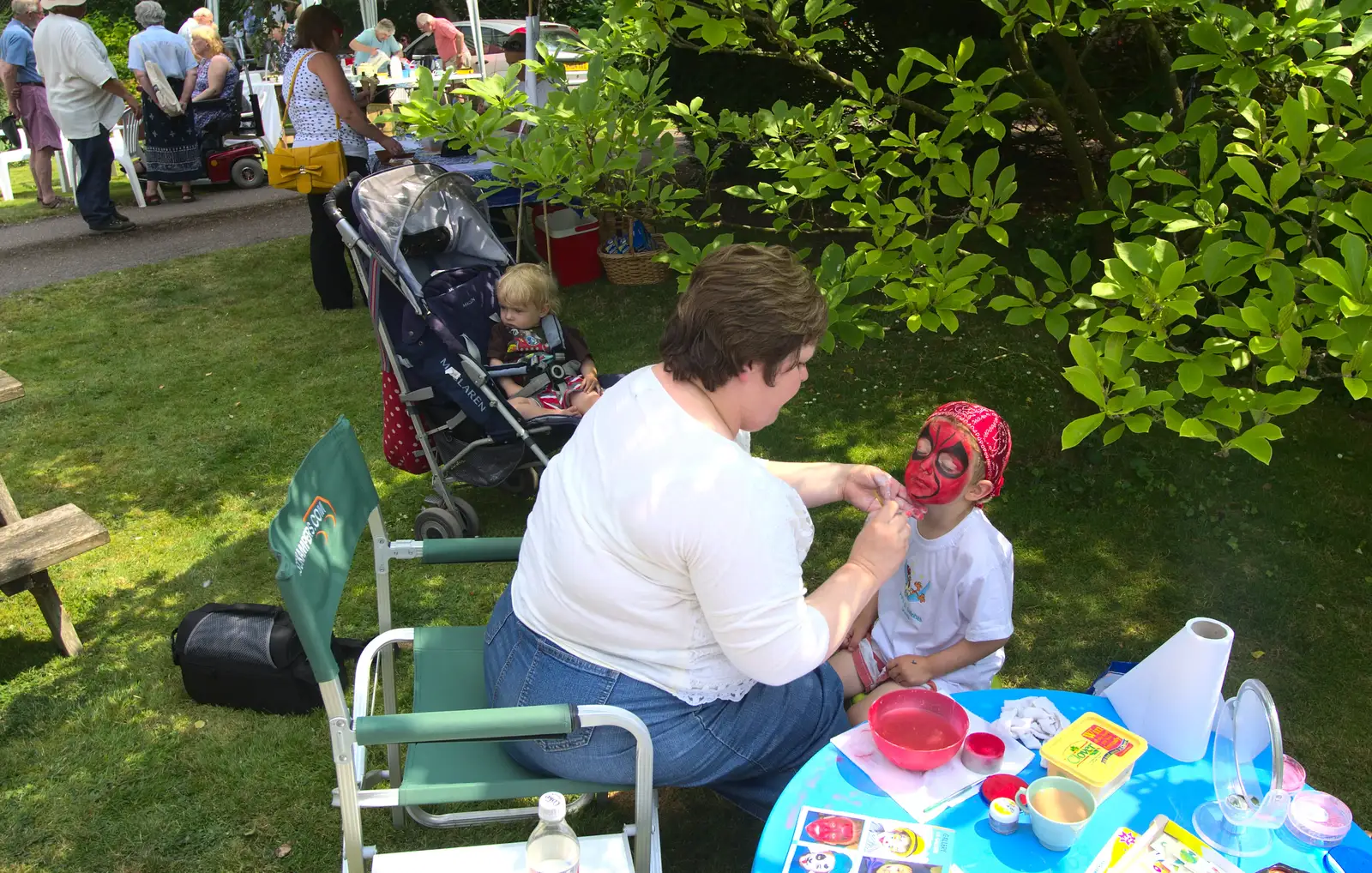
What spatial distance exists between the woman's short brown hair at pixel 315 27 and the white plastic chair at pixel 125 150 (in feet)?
16.6

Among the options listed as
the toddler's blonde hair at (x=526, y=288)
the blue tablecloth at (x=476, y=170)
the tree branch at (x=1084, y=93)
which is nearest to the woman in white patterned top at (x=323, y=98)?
the blue tablecloth at (x=476, y=170)

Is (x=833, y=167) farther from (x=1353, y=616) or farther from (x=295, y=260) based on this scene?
(x=295, y=260)

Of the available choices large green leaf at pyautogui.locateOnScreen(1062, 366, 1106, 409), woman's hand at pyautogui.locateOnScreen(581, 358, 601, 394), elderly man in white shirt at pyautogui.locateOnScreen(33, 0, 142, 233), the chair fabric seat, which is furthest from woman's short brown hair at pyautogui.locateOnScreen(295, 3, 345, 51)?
large green leaf at pyautogui.locateOnScreen(1062, 366, 1106, 409)

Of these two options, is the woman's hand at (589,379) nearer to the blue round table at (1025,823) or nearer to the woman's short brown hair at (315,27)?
the blue round table at (1025,823)

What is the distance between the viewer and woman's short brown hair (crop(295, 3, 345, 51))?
258 inches

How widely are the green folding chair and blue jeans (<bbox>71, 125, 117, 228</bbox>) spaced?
26.3ft

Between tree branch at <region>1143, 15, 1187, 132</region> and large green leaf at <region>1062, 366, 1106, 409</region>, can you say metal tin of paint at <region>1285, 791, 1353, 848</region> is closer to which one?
large green leaf at <region>1062, 366, 1106, 409</region>

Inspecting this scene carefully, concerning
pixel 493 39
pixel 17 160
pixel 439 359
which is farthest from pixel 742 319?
pixel 493 39

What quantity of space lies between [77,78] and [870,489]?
885 centimetres

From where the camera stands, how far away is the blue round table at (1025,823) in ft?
5.90

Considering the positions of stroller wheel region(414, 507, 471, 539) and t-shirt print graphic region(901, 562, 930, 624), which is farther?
stroller wheel region(414, 507, 471, 539)

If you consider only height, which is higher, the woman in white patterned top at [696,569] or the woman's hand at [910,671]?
the woman in white patterned top at [696,569]

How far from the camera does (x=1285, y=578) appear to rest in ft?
13.3

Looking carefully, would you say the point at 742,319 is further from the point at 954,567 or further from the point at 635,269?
the point at 635,269
